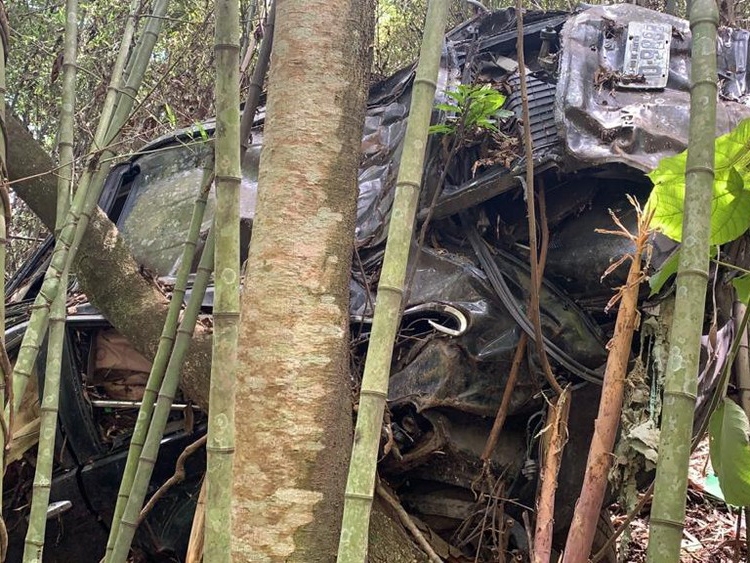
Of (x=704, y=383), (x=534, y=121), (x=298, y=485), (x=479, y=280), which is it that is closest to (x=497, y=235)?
(x=479, y=280)

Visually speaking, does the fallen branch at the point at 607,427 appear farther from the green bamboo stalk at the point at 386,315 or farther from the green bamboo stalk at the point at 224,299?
the green bamboo stalk at the point at 224,299

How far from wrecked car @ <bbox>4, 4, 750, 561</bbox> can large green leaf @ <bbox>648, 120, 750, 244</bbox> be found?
2.63 feet

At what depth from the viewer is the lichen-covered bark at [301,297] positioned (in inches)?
59.4

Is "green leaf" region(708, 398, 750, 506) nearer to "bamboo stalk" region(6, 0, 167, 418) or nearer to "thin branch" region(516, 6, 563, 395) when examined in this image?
"thin branch" region(516, 6, 563, 395)

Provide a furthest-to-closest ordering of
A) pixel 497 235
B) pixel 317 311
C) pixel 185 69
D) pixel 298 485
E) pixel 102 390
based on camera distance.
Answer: pixel 185 69
pixel 102 390
pixel 497 235
pixel 317 311
pixel 298 485

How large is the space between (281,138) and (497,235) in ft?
3.86

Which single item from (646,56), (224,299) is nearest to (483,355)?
(646,56)

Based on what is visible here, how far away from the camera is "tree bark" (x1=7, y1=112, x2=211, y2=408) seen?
7.22 feet

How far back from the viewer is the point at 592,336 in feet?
8.05

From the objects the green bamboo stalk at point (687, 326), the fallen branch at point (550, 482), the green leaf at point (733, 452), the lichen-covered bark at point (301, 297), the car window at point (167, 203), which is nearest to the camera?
the green bamboo stalk at point (687, 326)

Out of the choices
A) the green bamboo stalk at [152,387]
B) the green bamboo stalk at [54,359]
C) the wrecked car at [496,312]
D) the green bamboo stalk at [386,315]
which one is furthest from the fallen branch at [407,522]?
the green bamboo stalk at [386,315]

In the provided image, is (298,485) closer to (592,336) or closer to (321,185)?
(321,185)

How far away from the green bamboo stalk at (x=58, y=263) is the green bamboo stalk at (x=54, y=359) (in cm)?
3

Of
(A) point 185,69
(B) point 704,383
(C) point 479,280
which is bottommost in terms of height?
(B) point 704,383
